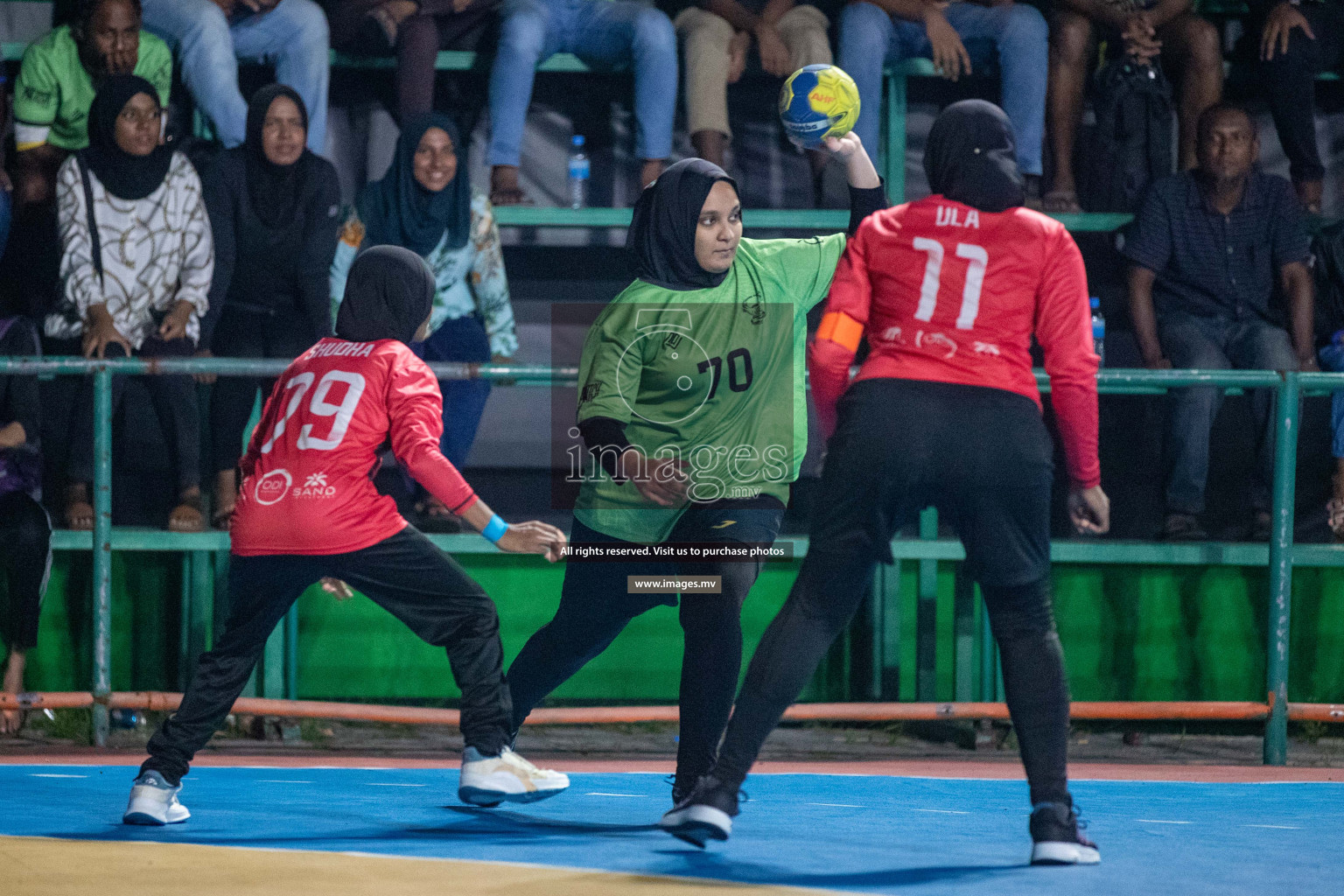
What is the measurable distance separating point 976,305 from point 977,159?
0.35m

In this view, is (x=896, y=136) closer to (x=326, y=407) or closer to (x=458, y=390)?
(x=458, y=390)

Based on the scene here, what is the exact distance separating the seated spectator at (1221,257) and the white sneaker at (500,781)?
3.77 meters

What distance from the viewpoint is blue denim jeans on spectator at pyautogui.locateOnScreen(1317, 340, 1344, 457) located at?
6.51 m

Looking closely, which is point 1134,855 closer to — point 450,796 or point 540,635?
point 540,635

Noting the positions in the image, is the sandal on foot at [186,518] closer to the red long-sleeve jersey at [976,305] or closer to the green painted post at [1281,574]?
the red long-sleeve jersey at [976,305]

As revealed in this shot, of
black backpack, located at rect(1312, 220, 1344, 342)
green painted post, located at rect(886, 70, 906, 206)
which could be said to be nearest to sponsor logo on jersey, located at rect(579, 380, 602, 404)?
green painted post, located at rect(886, 70, 906, 206)

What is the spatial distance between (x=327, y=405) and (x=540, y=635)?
0.94 m

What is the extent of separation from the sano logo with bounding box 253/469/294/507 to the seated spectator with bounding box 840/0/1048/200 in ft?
13.1

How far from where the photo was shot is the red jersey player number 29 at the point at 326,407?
4.02 metres

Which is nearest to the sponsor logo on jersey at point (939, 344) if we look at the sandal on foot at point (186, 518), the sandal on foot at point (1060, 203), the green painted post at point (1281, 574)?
the green painted post at point (1281, 574)

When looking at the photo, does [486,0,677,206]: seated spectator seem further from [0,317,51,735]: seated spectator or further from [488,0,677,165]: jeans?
[0,317,51,735]: seated spectator

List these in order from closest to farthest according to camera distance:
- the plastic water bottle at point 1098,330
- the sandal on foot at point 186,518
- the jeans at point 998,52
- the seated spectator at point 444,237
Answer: the sandal on foot at point 186,518 < the seated spectator at point 444,237 < the plastic water bottle at point 1098,330 < the jeans at point 998,52

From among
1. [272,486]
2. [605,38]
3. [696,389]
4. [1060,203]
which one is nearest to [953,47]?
[1060,203]

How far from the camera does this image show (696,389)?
419 cm
